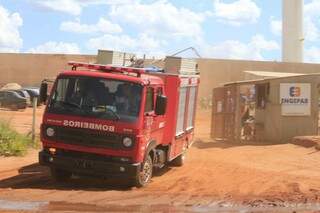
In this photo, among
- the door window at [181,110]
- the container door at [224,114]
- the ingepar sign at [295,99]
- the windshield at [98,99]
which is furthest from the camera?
the container door at [224,114]

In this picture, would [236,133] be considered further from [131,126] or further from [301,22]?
[301,22]

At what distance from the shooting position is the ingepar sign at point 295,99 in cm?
2564

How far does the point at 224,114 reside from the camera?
1097 inches


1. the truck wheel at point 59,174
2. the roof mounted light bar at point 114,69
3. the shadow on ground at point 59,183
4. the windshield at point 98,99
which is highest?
the roof mounted light bar at point 114,69

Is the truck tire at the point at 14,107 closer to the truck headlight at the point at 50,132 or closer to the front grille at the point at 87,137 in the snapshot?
the truck headlight at the point at 50,132

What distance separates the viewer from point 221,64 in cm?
5884

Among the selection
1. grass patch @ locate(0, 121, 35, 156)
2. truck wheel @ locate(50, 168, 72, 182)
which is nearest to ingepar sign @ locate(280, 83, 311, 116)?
grass patch @ locate(0, 121, 35, 156)

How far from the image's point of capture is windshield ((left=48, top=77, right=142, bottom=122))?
12445 mm

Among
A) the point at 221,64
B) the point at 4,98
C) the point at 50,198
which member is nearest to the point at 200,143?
the point at 50,198

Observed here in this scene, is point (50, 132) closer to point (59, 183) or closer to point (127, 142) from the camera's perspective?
point (59, 183)

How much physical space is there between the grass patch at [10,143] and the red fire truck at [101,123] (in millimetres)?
5832

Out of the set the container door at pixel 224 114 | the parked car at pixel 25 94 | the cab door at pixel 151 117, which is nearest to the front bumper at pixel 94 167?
the cab door at pixel 151 117

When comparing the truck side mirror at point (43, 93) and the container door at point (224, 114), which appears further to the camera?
the container door at point (224, 114)

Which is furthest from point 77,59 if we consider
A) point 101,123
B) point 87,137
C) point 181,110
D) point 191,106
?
point 101,123
